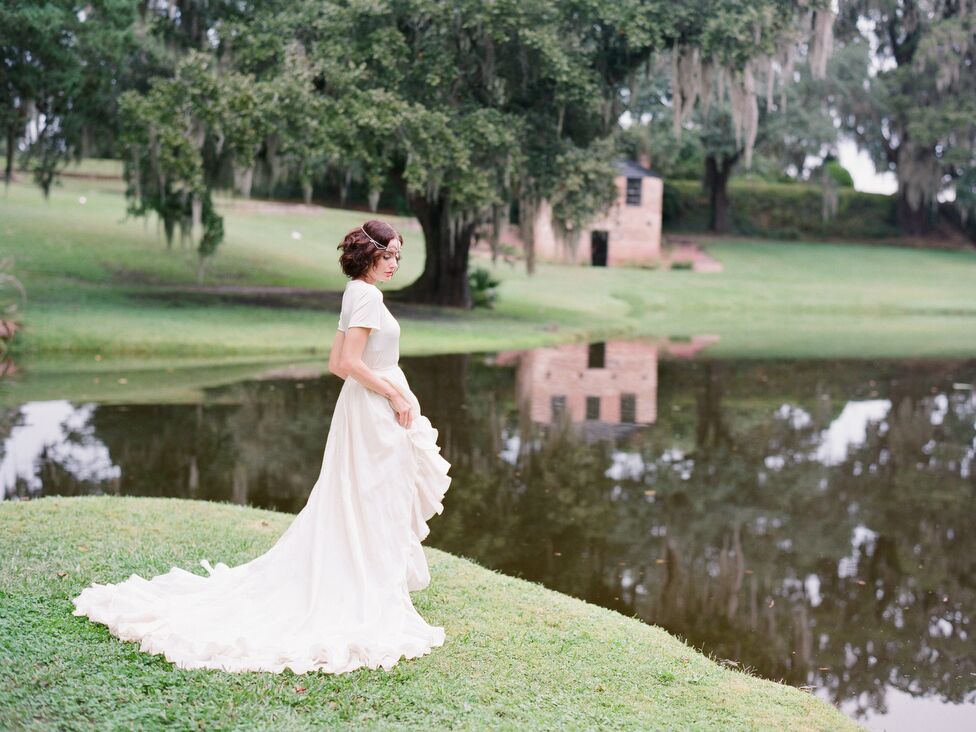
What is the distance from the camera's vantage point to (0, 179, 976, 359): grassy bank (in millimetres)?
19703

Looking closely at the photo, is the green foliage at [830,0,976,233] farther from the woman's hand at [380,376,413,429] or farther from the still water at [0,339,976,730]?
the woman's hand at [380,376,413,429]

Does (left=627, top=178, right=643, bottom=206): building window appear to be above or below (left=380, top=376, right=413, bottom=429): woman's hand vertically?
above

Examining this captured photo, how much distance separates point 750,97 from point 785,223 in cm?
2842

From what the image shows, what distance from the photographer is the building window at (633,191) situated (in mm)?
41562

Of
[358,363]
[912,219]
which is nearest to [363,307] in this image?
[358,363]

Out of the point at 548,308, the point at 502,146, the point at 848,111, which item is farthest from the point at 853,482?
the point at 848,111

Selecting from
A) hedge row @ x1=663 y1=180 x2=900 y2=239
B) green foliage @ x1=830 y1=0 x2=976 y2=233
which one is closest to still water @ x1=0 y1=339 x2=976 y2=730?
green foliage @ x1=830 y1=0 x2=976 y2=233

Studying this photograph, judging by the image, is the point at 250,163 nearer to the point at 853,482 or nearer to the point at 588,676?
the point at 853,482

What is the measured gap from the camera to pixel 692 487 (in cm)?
1063

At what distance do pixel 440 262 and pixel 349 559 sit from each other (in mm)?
20474

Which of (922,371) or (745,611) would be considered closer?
(745,611)

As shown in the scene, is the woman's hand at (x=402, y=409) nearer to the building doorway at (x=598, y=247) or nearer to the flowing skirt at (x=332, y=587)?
the flowing skirt at (x=332, y=587)

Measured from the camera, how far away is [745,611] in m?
7.19

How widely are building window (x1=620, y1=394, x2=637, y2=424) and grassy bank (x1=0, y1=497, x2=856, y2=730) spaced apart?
7.76 meters
